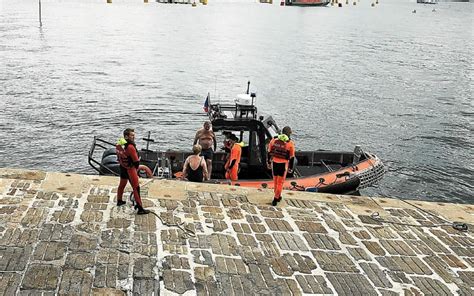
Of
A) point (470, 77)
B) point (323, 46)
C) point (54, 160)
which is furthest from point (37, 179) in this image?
point (323, 46)

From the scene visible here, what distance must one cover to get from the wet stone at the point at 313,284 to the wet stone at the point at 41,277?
2.88 m

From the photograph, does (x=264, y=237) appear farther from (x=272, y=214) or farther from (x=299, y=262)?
(x=272, y=214)

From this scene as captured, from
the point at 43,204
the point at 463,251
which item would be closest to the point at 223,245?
the point at 43,204

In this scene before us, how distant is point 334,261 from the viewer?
6.82 m

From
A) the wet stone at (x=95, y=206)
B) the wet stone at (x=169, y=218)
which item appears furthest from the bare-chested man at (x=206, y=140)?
the wet stone at (x=95, y=206)

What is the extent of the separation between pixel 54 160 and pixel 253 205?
11.9m

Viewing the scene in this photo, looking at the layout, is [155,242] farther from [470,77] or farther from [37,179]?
[470,77]

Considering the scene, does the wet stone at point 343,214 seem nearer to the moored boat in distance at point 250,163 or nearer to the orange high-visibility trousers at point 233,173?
the moored boat in distance at point 250,163

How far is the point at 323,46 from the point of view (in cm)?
5559

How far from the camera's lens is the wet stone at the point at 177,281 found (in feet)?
19.2

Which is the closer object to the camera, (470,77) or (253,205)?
(253,205)

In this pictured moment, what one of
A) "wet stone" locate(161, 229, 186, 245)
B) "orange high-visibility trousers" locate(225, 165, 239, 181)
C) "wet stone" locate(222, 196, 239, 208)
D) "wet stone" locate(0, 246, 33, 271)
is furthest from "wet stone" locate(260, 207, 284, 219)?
"wet stone" locate(0, 246, 33, 271)

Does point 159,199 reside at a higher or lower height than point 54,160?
higher

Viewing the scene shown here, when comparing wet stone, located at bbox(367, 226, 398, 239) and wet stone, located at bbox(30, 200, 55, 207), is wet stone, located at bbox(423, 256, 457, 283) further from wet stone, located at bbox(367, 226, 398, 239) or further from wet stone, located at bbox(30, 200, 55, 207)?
wet stone, located at bbox(30, 200, 55, 207)
